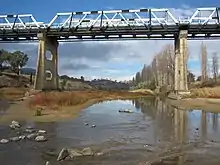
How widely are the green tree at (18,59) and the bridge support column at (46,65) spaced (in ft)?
146

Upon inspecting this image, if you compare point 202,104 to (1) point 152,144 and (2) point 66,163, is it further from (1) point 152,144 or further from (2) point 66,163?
(2) point 66,163

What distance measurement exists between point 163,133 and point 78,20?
2234 inches

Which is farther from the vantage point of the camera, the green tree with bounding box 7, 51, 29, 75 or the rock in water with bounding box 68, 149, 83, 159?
the green tree with bounding box 7, 51, 29, 75

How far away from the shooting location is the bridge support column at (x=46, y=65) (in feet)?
248

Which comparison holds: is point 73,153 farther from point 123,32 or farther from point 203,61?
point 203,61

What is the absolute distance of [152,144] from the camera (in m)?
21.2

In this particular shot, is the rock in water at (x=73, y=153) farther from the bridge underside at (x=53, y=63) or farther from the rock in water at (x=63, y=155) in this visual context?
the bridge underside at (x=53, y=63)

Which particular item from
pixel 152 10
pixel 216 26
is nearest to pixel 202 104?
pixel 216 26

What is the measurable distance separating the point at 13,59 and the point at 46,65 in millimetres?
50021

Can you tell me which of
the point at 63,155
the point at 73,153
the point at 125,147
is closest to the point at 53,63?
the point at 125,147

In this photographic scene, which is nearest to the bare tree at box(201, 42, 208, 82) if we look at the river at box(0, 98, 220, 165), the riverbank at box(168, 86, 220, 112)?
the riverbank at box(168, 86, 220, 112)

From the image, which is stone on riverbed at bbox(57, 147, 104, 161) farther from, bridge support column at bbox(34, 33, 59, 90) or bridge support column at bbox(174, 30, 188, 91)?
bridge support column at bbox(34, 33, 59, 90)

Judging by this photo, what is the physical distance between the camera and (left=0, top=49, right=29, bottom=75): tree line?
124m

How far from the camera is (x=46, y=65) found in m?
78.9
